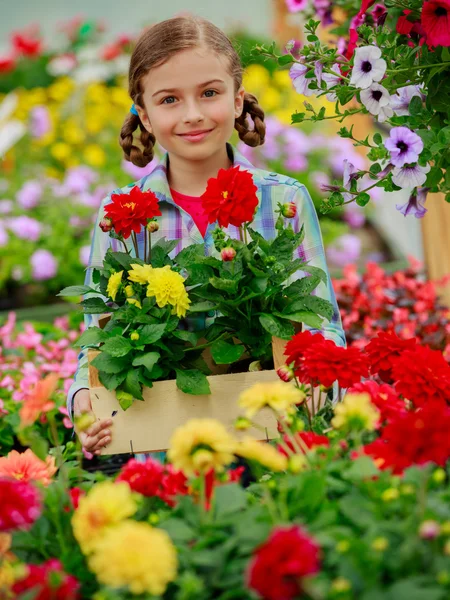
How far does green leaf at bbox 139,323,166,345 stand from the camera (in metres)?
1.66

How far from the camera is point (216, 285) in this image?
1647 millimetres

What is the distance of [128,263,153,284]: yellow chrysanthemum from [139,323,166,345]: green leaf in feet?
0.30

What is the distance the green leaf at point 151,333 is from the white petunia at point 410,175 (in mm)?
535

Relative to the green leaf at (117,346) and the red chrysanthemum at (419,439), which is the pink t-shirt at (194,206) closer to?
the green leaf at (117,346)

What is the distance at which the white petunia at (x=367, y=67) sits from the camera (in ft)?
5.29

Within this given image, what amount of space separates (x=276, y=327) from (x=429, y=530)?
2.49ft

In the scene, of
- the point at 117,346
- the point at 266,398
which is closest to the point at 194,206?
the point at 117,346

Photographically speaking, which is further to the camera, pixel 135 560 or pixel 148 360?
pixel 148 360

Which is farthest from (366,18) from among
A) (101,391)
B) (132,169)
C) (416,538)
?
(132,169)

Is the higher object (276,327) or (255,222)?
(255,222)

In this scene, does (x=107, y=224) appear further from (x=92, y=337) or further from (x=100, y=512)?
(x=100, y=512)

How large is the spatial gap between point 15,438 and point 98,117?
4791 mm

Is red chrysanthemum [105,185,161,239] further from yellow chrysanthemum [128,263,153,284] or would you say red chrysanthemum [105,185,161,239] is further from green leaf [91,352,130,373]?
green leaf [91,352,130,373]

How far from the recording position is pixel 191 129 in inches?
76.1
